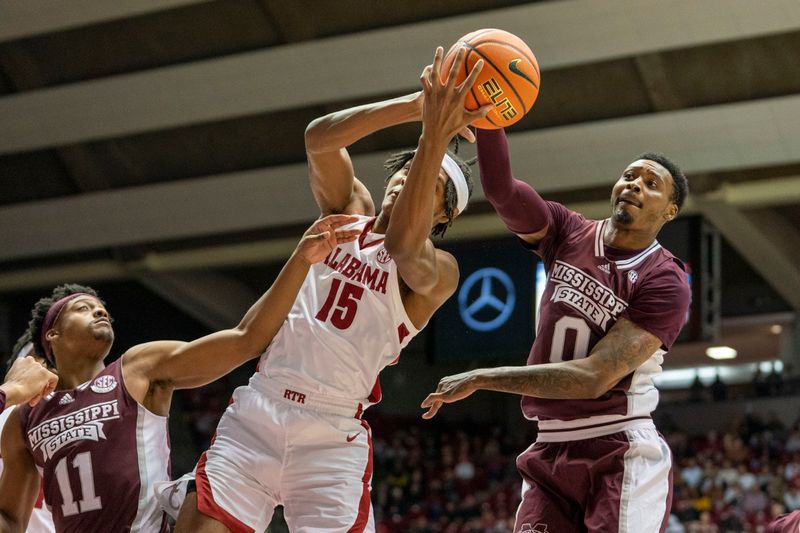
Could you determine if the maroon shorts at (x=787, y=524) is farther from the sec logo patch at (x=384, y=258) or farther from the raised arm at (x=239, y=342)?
the raised arm at (x=239, y=342)

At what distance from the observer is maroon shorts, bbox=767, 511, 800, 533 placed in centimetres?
432

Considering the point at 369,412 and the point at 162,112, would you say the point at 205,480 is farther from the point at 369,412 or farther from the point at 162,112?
the point at 369,412

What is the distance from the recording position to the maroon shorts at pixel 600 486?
14.9ft

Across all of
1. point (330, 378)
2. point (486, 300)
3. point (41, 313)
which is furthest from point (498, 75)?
point (486, 300)

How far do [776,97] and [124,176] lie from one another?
11.0 metres

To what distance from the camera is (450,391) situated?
4.31 meters

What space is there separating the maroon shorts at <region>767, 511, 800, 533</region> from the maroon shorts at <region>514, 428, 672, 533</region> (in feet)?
1.40

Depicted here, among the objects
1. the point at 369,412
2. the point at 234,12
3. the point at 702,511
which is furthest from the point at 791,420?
the point at 234,12

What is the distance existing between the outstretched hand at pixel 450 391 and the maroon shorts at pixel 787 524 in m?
1.29

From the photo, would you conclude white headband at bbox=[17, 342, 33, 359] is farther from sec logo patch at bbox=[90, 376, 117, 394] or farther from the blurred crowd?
the blurred crowd

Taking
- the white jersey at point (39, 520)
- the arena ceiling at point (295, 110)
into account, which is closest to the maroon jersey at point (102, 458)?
the white jersey at point (39, 520)

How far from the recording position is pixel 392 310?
4.70 m

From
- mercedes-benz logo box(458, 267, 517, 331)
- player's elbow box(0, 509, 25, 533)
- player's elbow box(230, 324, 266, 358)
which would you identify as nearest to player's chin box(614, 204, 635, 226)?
player's elbow box(230, 324, 266, 358)

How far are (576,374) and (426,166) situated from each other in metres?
1.07
